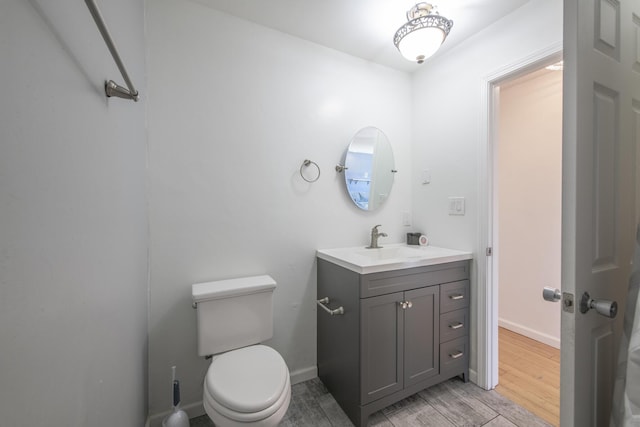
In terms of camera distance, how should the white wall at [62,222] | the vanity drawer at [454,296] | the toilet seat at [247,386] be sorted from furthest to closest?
the vanity drawer at [454,296] → the toilet seat at [247,386] → the white wall at [62,222]

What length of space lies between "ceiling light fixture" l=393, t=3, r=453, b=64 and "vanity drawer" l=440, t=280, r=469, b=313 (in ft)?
4.78

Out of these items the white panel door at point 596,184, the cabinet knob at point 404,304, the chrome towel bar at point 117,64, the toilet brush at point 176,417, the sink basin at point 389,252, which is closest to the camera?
the chrome towel bar at point 117,64

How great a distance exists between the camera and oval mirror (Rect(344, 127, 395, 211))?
1992 mm

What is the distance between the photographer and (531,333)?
7.80 feet

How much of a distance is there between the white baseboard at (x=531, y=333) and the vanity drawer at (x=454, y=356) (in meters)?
1.11

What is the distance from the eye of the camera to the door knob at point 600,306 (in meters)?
0.68

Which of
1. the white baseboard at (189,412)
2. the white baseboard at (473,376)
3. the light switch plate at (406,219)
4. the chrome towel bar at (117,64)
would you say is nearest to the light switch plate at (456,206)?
the light switch plate at (406,219)

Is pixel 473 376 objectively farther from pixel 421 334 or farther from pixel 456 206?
pixel 456 206

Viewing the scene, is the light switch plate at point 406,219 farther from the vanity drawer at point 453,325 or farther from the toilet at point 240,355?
the toilet at point 240,355

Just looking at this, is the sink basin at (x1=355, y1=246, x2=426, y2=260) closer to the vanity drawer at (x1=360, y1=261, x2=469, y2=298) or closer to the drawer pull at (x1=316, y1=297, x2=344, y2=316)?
the vanity drawer at (x1=360, y1=261, x2=469, y2=298)

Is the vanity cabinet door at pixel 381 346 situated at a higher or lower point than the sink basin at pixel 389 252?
lower

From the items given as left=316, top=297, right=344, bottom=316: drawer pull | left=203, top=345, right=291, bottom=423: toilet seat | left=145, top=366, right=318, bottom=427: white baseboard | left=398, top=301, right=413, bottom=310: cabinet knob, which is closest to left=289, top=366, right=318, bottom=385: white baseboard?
left=145, top=366, right=318, bottom=427: white baseboard

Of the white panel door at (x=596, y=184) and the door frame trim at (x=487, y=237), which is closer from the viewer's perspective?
the white panel door at (x=596, y=184)

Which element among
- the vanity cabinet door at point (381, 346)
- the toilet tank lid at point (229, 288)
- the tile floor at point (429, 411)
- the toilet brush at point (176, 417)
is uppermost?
the toilet tank lid at point (229, 288)
